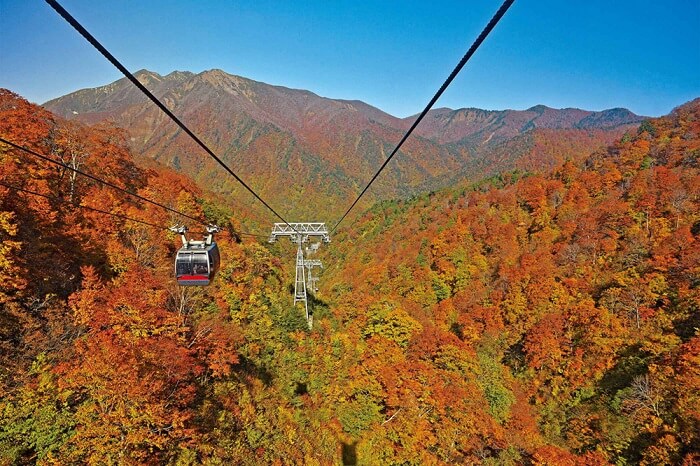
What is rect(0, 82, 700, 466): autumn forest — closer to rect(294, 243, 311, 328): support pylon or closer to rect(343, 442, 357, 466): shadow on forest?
rect(343, 442, 357, 466): shadow on forest

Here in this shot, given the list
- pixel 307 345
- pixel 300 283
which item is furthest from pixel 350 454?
pixel 300 283

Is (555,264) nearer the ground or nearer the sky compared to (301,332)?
nearer the sky

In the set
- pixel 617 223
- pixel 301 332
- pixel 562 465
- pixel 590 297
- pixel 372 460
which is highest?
pixel 617 223

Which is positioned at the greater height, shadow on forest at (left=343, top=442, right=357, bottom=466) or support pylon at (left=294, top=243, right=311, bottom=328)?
support pylon at (left=294, top=243, right=311, bottom=328)

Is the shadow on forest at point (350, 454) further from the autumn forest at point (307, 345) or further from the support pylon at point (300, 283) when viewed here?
the support pylon at point (300, 283)

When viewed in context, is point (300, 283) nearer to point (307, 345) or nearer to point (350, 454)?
point (307, 345)

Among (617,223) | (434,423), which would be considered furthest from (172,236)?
(617,223)

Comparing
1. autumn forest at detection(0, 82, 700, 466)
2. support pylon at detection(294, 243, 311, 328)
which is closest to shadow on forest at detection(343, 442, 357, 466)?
autumn forest at detection(0, 82, 700, 466)

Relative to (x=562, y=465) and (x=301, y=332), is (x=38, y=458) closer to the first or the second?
(x=301, y=332)
